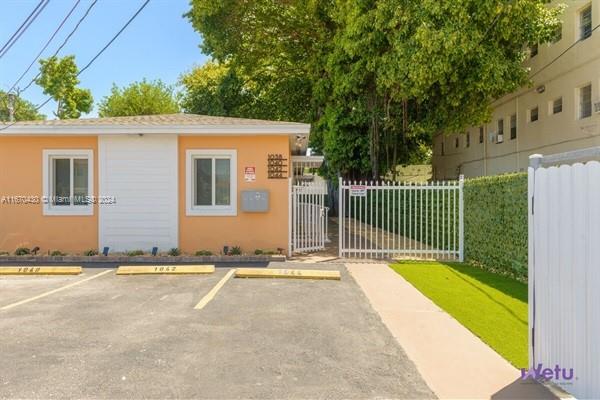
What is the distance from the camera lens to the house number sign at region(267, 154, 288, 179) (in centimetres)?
1074

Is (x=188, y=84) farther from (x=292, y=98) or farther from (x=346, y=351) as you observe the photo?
(x=346, y=351)

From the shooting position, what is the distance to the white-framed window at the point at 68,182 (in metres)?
10.9

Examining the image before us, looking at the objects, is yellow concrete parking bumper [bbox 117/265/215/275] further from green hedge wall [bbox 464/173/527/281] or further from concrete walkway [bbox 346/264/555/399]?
green hedge wall [bbox 464/173/527/281]

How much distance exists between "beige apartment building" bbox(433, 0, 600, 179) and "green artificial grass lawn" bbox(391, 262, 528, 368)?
31.3 feet

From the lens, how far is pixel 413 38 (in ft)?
43.4

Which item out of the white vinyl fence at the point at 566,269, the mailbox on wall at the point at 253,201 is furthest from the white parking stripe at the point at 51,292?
the white vinyl fence at the point at 566,269

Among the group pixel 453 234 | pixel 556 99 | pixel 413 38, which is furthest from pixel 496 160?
pixel 453 234

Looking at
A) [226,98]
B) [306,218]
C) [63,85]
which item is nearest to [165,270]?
[306,218]

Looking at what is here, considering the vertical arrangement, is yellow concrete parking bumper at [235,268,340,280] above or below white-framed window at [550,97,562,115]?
below

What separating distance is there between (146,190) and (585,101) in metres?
15.6

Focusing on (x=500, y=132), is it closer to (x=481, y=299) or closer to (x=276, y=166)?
(x=276, y=166)

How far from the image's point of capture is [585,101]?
1548 centimetres

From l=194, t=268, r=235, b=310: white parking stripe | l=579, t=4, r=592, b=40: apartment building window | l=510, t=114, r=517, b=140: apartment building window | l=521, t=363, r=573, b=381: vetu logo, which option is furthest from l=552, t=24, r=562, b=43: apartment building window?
l=521, t=363, r=573, b=381: vetu logo

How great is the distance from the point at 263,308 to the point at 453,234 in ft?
22.4
